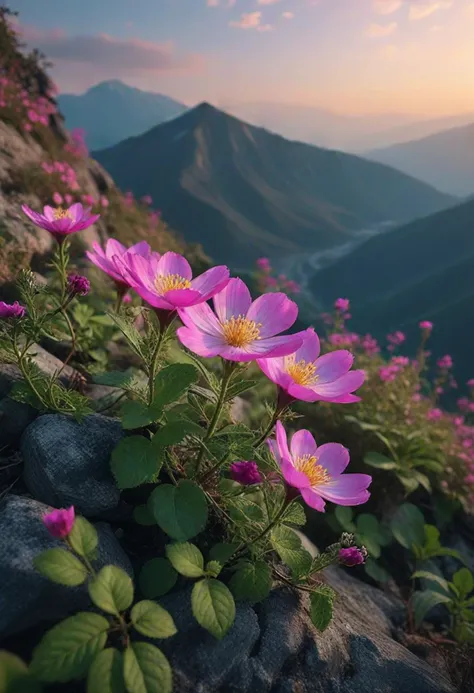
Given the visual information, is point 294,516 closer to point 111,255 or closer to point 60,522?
point 60,522

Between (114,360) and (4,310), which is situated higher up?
(4,310)

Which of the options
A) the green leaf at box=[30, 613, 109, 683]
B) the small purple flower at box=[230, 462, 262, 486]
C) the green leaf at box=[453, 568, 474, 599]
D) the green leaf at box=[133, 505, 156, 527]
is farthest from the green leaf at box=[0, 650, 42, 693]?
the green leaf at box=[453, 568, 474, 599]

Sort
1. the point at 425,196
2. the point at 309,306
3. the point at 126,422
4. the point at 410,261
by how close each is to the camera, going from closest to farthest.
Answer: the point at 126,422, the point at 309,306, the point at 410,261, the point at 425,196

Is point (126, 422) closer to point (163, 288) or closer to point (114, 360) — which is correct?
point (163, 288)

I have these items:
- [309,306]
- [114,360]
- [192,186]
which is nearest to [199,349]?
[114,360]

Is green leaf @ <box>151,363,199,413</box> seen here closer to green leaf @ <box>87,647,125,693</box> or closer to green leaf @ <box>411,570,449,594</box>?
green leaf @ <box>87,647,125,693</box>

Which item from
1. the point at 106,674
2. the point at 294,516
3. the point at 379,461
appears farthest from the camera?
the point at 379,461

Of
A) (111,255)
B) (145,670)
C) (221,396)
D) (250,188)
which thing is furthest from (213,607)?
(250,188)

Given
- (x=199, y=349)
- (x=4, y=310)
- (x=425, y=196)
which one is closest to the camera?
(x=199, y=349)
